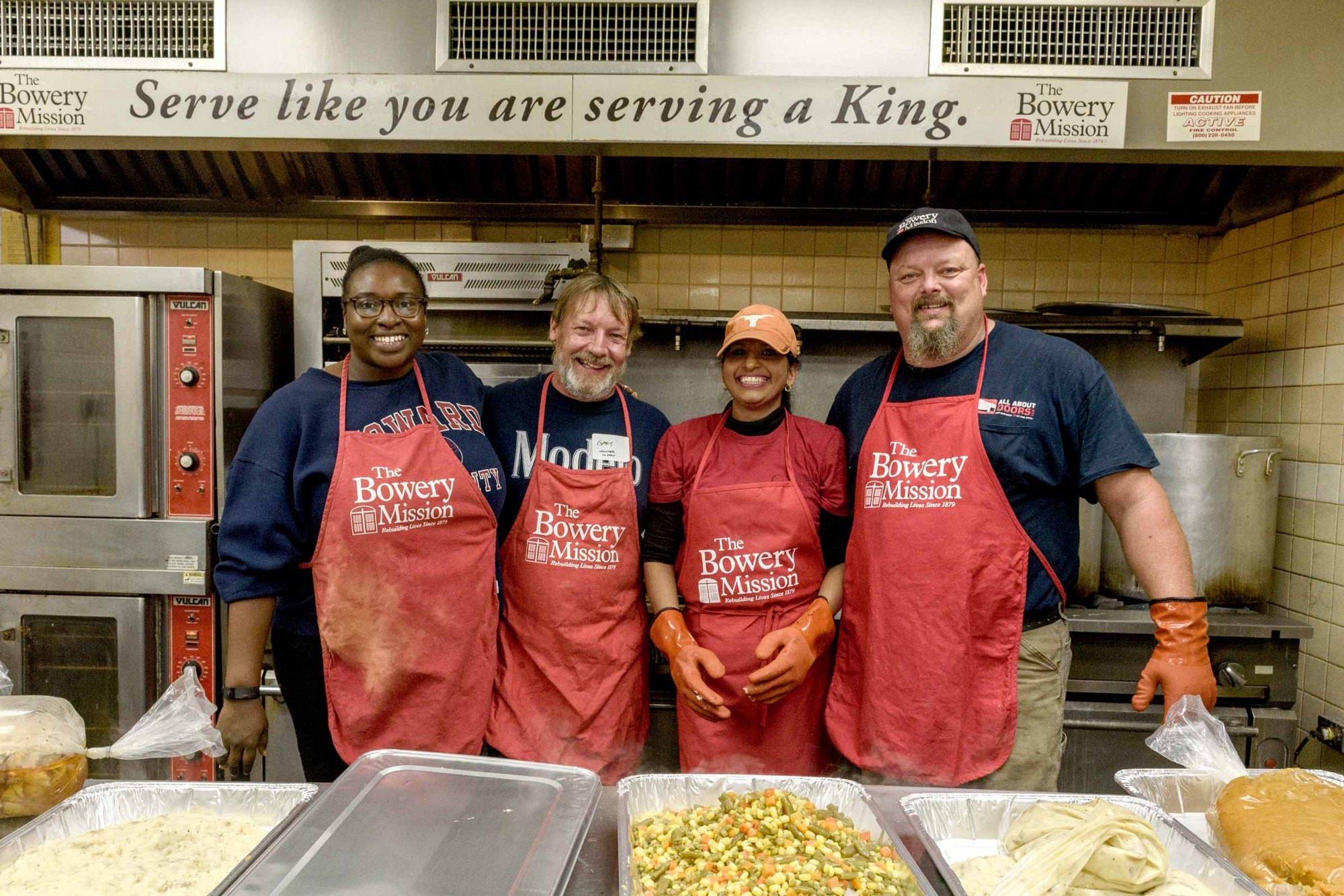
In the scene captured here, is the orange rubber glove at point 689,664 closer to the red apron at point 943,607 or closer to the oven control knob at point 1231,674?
the red apron at point 943,607

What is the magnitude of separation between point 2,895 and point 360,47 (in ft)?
7.03

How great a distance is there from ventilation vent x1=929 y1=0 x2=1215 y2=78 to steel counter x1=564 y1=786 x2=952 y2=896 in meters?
1.90

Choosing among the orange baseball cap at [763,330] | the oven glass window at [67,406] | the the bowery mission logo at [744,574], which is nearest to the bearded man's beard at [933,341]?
the orange baseball cap at [763,330]

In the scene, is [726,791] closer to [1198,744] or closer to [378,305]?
[1198,744]

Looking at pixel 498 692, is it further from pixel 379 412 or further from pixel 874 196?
pixel 874 196

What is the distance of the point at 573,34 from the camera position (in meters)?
2.23

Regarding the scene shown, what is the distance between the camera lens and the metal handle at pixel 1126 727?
2418 millimetres

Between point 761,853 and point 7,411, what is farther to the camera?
point 7,411

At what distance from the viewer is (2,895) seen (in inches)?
37.4

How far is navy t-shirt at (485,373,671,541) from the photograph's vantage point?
6.32ft

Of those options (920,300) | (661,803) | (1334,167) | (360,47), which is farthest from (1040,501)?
(360,47)

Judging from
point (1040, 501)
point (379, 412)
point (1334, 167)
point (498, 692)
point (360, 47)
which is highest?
point (360, 47)

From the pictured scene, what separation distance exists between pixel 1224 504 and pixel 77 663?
388 centimetres

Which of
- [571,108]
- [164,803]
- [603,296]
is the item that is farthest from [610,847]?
[571,108]
